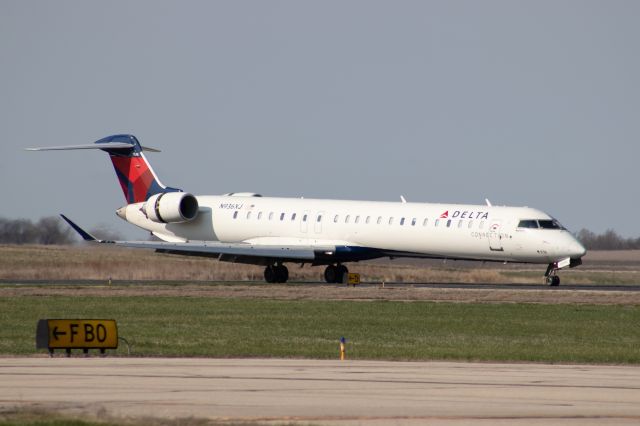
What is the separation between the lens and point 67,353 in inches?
837

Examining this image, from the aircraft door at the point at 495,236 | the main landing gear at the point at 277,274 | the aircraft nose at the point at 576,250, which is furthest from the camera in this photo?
the main landing gear at the point at 277,274

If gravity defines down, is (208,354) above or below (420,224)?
below

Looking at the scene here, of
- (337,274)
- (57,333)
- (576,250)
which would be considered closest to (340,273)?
(337,274)

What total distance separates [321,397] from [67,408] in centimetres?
321

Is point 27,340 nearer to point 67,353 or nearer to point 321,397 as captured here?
point 67,353

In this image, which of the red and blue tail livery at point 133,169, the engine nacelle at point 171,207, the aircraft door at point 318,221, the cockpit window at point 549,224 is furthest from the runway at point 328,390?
the red and blue tail livery at point 133,169

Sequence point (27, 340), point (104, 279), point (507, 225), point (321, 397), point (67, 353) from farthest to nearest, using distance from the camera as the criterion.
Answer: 1. point (104, 279)
2. point (507, 225)
3. point (27, 340)
4. point (67, 353)
5. point (321, 397)

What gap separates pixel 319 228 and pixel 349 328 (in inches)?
741

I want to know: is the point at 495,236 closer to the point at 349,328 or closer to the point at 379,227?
the point at 379,227

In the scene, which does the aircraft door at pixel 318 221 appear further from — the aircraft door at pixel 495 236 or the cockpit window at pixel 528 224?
the cockpit window at pixel 528 224

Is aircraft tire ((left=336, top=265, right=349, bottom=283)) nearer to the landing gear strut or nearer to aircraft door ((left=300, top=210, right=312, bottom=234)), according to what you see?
aircraft door ((left=300, top=210, right=312, bottom=234))

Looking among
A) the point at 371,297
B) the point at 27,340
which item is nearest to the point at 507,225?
the point at 371,297

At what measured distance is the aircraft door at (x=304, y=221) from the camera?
4747 centimetres

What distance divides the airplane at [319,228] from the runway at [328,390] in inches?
872
